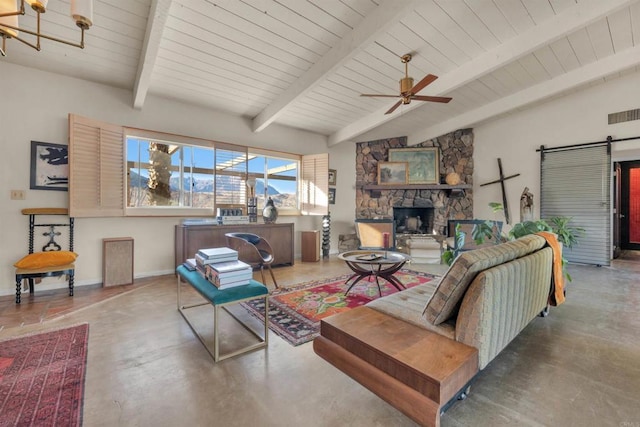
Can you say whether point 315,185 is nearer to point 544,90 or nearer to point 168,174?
point 168,174

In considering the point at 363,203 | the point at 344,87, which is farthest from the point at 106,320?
the point at 363,203

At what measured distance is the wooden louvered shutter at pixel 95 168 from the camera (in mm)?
3256

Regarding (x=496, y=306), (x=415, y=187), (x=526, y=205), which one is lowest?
(x=496, y=306)

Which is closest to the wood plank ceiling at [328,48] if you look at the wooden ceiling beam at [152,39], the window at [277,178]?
the wooden ceiling beam at [152,39]

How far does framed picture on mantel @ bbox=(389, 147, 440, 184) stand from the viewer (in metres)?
6.27

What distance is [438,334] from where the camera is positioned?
4.78ft

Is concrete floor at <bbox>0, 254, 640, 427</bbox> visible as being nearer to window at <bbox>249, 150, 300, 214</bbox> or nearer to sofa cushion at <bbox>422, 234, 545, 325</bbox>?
sofa cushion at <bbox>422, 234, 545, 325</bbox>

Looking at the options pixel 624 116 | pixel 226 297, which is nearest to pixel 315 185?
pixel 226 297

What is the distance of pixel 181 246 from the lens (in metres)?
3.93

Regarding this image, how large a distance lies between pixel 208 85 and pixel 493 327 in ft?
13.6

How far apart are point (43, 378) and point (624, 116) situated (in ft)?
26.0

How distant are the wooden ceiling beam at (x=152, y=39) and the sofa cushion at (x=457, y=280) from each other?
2844 millimetres

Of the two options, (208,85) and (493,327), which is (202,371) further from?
(208,85)

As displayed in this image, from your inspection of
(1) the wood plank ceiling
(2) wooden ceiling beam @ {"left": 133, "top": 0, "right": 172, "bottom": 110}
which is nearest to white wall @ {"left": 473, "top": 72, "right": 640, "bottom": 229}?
(1) the wood plank ceiling
